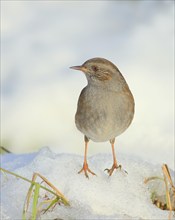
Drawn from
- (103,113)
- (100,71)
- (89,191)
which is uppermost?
(100,71)

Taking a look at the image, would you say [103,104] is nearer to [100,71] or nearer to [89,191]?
[100,71]

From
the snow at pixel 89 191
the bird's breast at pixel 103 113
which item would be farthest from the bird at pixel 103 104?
the snow at pixel 89 191

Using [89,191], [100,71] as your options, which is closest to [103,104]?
[100,71]

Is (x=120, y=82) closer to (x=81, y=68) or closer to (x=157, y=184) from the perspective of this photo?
(x=81, y=68)

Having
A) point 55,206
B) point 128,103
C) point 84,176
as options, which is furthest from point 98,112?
point 55,206

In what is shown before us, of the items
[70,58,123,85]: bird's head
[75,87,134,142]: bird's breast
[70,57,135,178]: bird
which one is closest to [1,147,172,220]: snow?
[70,57,135,178]: bird

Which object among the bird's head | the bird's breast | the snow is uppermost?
the bird's head

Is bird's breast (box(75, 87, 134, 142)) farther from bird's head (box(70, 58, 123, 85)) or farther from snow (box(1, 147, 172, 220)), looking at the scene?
snow (box(1, 147, 172, 220))
